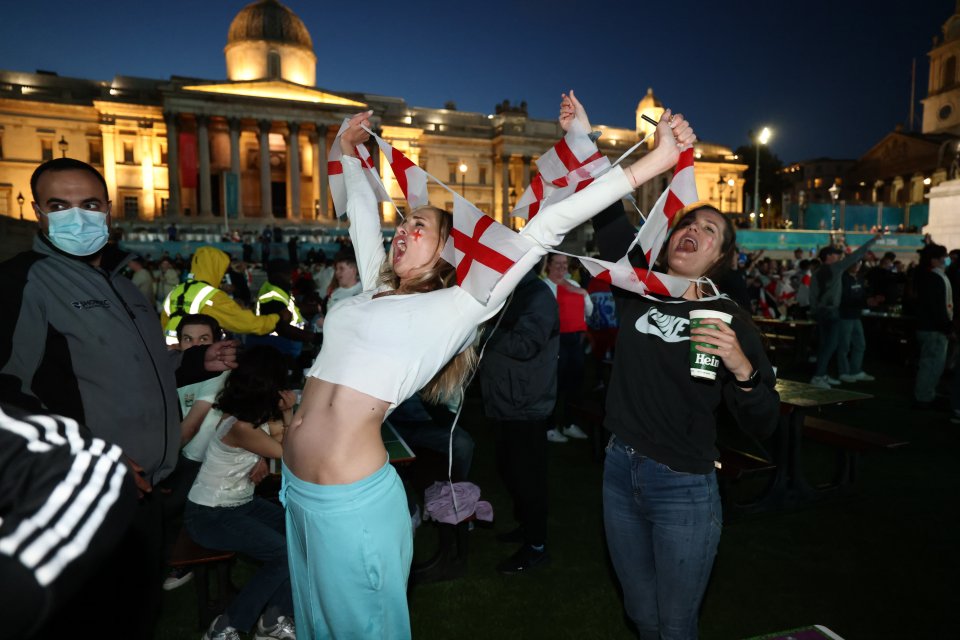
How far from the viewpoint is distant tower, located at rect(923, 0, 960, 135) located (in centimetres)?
6656

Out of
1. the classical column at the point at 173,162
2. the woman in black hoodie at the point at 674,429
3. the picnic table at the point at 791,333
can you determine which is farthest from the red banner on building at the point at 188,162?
the woman in black hoodie at the point at 674,429

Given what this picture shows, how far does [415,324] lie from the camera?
1.90m

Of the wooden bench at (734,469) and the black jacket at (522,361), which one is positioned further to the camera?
the wooden bench at (734,469)

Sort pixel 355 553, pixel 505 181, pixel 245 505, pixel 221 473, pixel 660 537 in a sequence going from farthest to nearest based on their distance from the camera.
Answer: pixel 505 181 → pixel 245 505 → pixel 221 473 → pixel 660 537 → pixel 355 553

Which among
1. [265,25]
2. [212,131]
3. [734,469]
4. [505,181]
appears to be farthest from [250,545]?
[265,25]

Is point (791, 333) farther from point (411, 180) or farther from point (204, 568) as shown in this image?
point (204, 568)

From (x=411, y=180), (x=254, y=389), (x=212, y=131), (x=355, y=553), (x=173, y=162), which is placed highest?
(x=212, y=131)

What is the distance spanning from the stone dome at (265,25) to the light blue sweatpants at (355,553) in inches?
2353

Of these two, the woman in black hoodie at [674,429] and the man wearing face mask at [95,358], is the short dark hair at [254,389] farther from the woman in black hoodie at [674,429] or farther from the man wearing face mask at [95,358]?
the woman in black hoodie at [674,429]

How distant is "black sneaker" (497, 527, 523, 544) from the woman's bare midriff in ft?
10.2

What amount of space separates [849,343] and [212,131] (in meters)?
50.3

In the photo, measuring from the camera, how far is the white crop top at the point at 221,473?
11.1ft

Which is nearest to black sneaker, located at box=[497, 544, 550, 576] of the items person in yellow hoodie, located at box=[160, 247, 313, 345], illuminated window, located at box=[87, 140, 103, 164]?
person in yellow hoodie, located at box=[160, 247, 313, 345]

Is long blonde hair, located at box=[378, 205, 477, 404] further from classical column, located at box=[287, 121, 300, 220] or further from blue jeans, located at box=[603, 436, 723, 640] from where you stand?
classical column, located at box=[287, 121, 300, 220]
